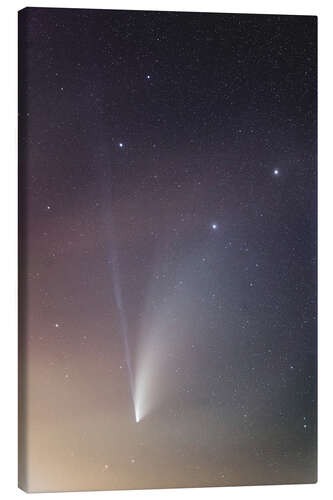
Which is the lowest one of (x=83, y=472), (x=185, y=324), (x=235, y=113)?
(x=83, y=472)

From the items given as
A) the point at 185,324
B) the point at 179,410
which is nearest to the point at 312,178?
the point at 185,324

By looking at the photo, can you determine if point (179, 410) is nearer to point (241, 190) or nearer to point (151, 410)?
point (151, 410)

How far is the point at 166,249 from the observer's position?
4641 mm

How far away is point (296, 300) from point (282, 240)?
0.30 m

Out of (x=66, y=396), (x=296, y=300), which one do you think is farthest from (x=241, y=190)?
(x=66, y=396)

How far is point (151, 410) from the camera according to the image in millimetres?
4598

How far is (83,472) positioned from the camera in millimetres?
4547

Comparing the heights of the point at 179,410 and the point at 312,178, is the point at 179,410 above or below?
below

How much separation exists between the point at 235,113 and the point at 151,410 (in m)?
1.47

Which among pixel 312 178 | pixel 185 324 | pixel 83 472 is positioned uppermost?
pixel 312 178

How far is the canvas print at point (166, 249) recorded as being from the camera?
4.55m

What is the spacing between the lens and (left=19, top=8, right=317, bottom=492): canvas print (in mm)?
4555

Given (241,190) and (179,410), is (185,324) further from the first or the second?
(241,190)

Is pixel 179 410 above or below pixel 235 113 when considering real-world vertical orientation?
below
